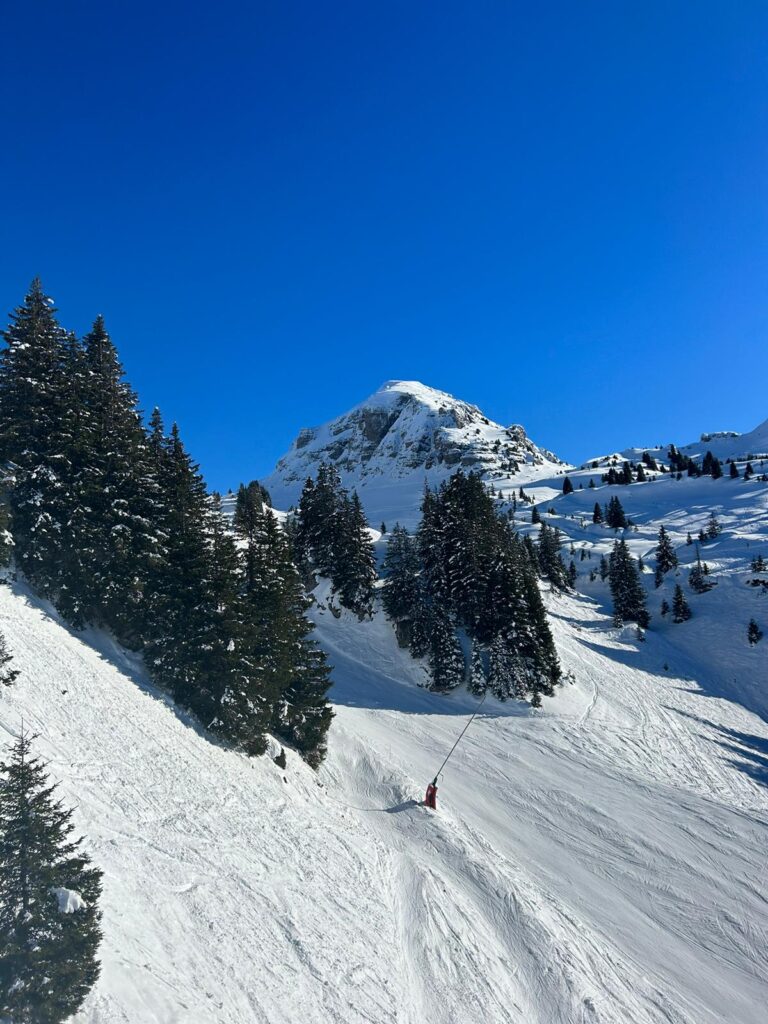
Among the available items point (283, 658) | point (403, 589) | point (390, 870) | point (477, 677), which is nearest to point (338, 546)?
point (403, 589)

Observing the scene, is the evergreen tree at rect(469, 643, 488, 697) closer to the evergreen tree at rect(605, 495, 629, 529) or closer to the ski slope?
the ski slope

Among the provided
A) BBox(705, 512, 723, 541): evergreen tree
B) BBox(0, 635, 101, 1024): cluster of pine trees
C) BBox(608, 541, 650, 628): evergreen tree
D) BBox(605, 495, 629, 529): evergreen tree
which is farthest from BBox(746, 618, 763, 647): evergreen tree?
BBox(605, 495, 629, 529): evergreen tree

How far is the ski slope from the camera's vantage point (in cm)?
1254

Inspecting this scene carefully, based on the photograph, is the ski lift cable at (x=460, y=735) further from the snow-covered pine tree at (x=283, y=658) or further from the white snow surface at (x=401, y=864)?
the snow-covered pine tree at (x=283, y=658)

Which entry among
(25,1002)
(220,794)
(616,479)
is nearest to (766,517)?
(616,479)

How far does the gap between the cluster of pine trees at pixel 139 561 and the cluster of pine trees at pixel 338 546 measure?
22288mm

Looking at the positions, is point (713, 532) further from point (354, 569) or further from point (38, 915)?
point (38, 915)

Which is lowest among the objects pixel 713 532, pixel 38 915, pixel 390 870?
pixel 390 870

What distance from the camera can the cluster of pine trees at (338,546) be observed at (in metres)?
50.7

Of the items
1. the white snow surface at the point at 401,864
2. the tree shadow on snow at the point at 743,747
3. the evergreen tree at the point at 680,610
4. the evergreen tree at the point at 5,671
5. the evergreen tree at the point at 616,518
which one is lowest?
the tree shadow on snow at the point at 743,747

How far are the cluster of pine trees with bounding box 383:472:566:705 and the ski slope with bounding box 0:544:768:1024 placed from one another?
25.3 ft

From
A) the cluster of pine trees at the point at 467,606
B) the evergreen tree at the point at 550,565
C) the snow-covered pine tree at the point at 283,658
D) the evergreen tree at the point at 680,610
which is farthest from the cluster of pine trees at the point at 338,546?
the evergreen tree at the point at 680,610

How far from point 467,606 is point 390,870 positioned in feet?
87.2

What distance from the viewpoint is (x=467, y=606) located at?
4456 cm
